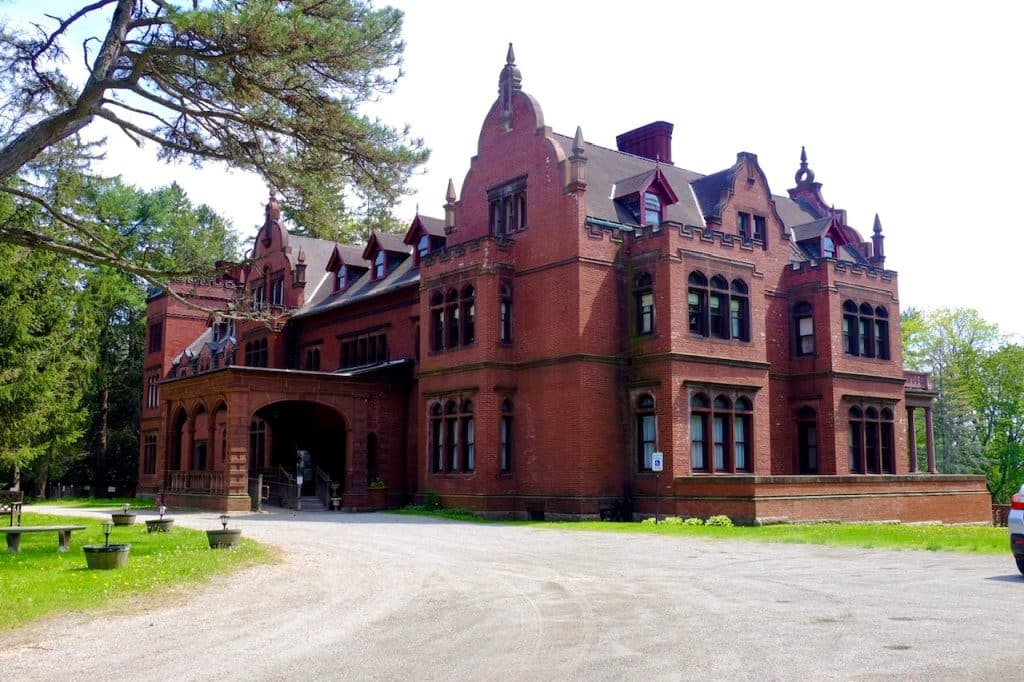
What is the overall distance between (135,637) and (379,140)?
11.2 metres

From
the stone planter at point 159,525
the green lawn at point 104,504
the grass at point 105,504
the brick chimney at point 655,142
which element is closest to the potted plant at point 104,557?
the stone planter at point 159,525

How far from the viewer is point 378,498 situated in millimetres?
36031

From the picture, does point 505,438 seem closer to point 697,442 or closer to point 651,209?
point 697,442

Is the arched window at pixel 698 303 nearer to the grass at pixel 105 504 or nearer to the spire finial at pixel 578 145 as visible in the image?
the spire finial at pixel 578 145

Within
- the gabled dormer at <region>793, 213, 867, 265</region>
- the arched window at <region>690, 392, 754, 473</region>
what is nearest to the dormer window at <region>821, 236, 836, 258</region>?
the gabled dormer at <region>793, 213, 867, 265</region>

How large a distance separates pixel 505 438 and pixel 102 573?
1837 centimetres

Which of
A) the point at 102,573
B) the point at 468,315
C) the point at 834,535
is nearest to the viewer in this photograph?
the point at 102,573

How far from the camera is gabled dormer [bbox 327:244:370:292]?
146 ft

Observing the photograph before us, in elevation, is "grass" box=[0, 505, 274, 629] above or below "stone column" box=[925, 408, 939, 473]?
below

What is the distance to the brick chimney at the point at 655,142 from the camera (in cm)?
3938

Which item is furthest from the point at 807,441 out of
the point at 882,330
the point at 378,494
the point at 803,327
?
the point at 378,494

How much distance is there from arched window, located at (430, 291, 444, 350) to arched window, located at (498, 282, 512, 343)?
2687mm

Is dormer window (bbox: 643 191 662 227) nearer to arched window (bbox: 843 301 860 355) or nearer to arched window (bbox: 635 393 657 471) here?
arched window (bbox: 635 393 657 471)

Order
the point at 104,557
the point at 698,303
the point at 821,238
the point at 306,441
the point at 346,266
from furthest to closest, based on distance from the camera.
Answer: the point at 346,266 < the point at 306,441 < the point at 821,238 < the point at 698,303 < the point at 104,557
